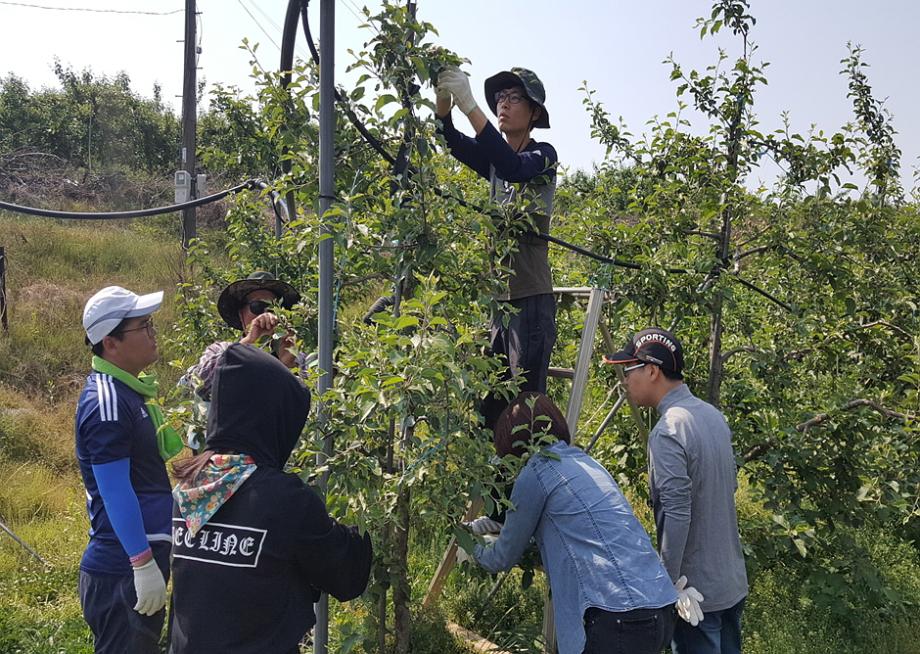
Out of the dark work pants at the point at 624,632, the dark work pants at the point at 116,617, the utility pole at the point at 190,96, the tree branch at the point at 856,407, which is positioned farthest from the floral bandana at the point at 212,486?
the utility pole at the point at 190,96

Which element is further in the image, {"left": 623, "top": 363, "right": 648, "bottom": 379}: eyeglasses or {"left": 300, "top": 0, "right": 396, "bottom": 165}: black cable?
{"left": 623, "top": 363, "right": 648, "bottom": 379}: eyeglasses

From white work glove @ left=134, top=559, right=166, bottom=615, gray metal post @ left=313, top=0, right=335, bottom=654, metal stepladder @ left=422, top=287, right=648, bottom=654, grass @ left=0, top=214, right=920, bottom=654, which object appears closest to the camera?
gray metal post @ left=313, top=0, right=335, bottom=654

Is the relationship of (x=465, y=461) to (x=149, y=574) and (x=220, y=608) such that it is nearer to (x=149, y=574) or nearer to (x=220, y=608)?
(x=220, y=608)

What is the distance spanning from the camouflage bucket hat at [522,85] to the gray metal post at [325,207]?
1.03 meters

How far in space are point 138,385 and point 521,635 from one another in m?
1.97

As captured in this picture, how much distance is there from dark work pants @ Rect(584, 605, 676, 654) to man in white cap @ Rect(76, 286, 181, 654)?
1562 mm

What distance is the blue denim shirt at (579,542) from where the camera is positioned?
231 cm

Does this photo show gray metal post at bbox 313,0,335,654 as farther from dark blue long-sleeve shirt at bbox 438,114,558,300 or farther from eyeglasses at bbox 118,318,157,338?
eyeglasses at bbox 118,318,157,338

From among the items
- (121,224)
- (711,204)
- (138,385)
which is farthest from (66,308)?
(711,204)

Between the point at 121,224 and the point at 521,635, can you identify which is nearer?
the point at 521,635

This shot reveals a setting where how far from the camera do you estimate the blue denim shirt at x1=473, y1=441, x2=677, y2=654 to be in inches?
91.1

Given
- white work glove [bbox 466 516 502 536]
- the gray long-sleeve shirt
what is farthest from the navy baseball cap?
white work glove [bbox 466 516 502 536]

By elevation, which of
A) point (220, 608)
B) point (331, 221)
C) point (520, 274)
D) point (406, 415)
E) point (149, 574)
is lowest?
point (149, 574)

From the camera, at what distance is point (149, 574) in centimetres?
270
